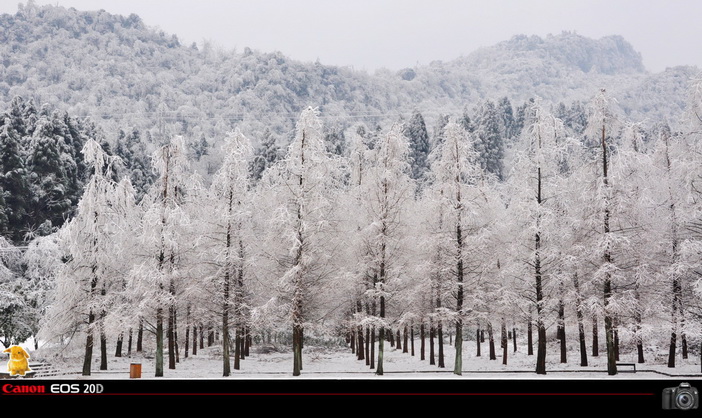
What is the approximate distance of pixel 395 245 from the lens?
2591 centimetres

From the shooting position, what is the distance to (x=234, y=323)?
2628cm

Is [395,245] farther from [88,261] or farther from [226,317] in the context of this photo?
[88,261]

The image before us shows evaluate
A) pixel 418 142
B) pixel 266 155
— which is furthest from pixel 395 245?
pixel 418 142

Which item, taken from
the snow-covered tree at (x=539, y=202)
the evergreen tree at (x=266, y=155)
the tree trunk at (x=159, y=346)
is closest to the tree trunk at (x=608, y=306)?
the snow-covered tree at (x=539, y=202)

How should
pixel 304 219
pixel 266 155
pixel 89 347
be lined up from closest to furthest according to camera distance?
pixel 89 347, pixel 304 219, pixel 266 155

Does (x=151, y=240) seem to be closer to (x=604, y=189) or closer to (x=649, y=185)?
(x=604, y=189)

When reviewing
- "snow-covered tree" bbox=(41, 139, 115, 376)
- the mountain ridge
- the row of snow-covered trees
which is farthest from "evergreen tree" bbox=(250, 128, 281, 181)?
"snow-covered tree" bbox=(41, 139, 115, 376)
